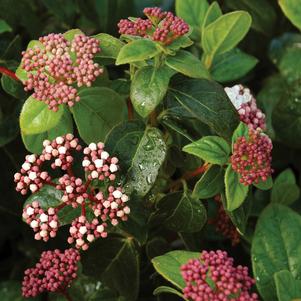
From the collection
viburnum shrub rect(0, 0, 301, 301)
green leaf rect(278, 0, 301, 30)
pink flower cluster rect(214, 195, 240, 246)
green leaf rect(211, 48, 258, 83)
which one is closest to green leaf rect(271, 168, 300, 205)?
viburnum shrub rect(0, 0, 301, 301)

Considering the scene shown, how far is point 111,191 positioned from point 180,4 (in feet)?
2.00

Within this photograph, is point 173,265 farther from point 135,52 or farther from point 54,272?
point 135,52

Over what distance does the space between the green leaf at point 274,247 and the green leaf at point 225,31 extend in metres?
0.39

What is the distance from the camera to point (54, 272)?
A: 130cm

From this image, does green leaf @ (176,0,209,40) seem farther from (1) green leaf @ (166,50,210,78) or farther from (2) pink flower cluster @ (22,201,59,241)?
(2) pink flower cluster @ (22,201,59,241)

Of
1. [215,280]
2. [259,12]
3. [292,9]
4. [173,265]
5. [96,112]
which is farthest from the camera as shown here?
[259,12]

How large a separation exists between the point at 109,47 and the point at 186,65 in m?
0.17

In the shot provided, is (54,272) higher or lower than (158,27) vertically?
lower

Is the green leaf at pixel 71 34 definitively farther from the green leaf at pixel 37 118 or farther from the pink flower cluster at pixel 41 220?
the pink flower cluster at pixel 41 220

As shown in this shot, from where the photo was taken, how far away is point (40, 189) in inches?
52.2

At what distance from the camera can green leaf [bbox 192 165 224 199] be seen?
1.30m

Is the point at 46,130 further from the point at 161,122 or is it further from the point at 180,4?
the point at 180,4

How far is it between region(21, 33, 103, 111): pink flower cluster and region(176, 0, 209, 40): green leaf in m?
0.44

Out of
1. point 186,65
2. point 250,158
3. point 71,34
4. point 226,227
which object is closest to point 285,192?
point 226,227
